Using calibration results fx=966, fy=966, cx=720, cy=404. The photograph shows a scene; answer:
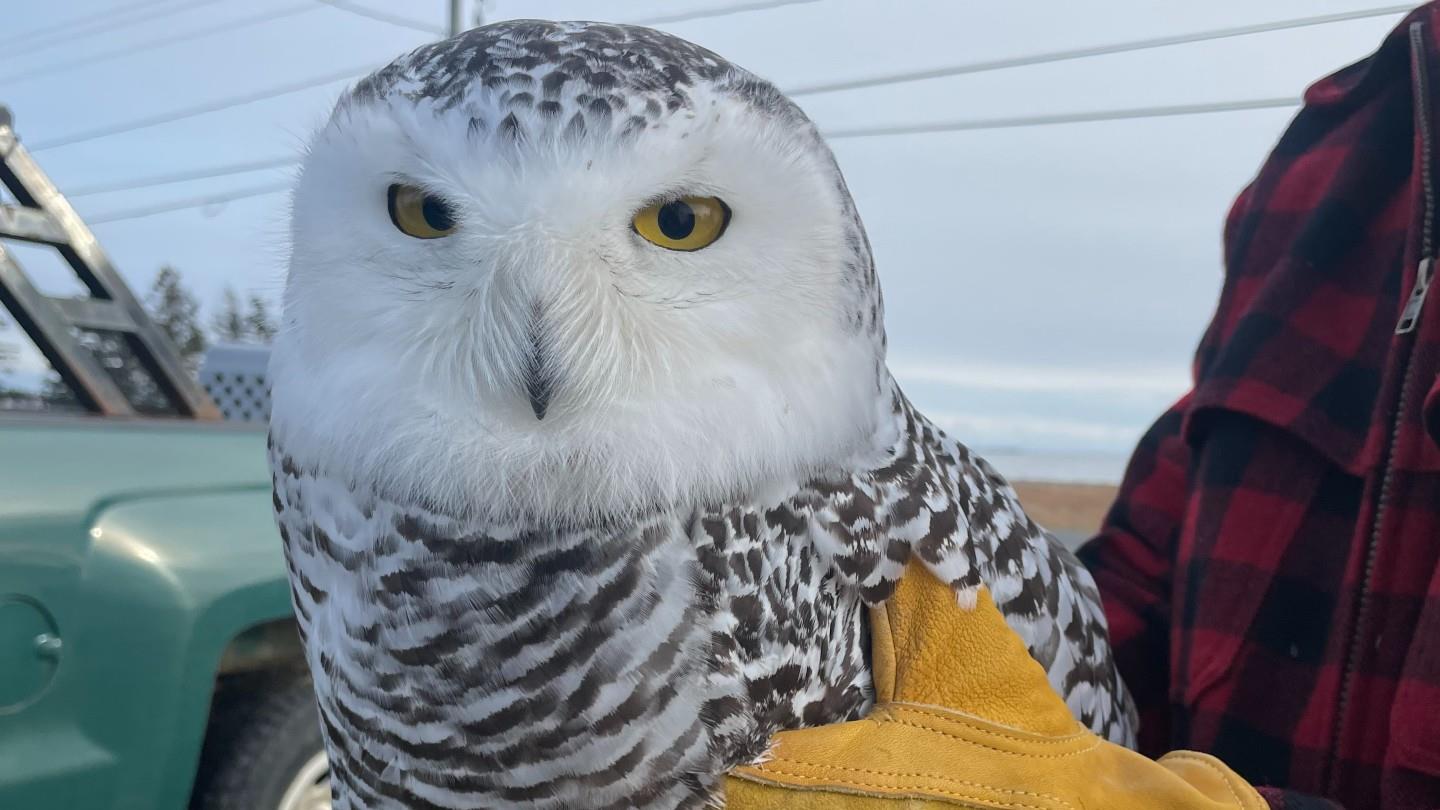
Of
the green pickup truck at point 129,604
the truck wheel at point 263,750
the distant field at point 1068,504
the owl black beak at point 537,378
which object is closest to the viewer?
the owl black beak at point 537,378

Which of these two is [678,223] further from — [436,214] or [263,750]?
[263,750]

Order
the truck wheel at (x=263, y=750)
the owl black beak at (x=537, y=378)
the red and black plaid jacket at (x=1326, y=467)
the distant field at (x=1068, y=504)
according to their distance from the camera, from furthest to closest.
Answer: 1. the distant field at (x=1068, y=504)
2. the truck wheel at (x=263, y=750)
3. the red and black plaid jacket at (x=1326, y=467)
4. the owl black beak at (x=537, y=378)

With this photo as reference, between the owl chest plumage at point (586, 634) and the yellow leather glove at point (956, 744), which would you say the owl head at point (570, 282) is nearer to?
the owl chest plumage at point (586, 634)

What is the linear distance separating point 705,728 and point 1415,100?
4.53 feet

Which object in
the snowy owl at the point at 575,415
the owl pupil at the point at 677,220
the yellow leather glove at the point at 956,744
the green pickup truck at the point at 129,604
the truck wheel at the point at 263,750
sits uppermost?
the owl pupil at the point at 677,220

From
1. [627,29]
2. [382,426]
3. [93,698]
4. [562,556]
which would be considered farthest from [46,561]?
[627,29]

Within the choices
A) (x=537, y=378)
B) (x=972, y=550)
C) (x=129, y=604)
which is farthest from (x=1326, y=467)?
(x=129, y=604)

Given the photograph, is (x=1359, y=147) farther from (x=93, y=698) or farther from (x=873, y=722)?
(x=93, y=698)

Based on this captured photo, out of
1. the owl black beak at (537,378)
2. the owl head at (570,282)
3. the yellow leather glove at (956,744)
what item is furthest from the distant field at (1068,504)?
the owl black beak at (537,378)

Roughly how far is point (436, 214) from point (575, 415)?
0.26 meters

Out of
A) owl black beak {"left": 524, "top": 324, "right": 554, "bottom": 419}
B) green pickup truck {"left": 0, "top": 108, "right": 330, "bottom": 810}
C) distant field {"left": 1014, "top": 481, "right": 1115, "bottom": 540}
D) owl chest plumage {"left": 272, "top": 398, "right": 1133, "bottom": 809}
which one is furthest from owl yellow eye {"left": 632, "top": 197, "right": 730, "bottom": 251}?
distant field {"left": 1014, "top": 481, "right": 1115, "bottom": 540}

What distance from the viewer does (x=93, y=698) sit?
2193 mm

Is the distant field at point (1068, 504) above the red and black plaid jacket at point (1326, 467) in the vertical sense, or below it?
below

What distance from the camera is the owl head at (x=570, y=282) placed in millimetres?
1004
